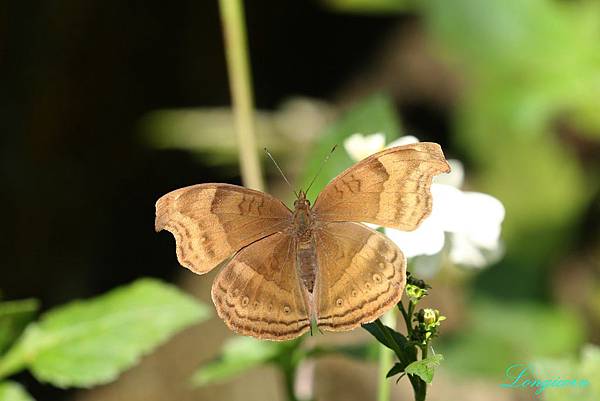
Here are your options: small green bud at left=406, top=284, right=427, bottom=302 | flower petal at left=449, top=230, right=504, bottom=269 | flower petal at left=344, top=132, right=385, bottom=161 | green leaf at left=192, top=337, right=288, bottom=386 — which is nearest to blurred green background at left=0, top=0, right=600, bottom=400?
flower petal at left=449, top=230, right=504, bottom=269

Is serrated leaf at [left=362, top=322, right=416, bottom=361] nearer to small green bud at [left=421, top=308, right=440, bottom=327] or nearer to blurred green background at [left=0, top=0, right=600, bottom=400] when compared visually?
small green bud at [left=421, top=308, right=440, bottom=327]

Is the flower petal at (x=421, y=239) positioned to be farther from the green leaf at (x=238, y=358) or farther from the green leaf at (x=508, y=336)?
the green leaf at (x=508, y=336)

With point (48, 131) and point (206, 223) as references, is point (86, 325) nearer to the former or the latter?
point (206, 223)

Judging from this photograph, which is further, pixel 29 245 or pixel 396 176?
pixel 29 245

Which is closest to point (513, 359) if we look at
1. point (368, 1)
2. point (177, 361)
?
point (177, 361)

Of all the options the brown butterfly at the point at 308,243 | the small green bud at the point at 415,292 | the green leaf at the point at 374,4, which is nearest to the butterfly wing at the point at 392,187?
the brown butterfly at the point at 308,243

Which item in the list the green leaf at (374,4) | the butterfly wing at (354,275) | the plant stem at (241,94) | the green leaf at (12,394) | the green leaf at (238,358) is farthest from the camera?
the green leaf at (374,4)

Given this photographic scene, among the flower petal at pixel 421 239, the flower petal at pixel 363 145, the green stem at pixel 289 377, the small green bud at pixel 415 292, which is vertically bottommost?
the green stem at pixel 289 377
